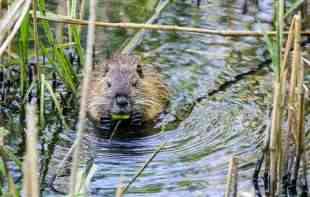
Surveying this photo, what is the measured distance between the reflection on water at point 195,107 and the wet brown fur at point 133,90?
0.39 ft

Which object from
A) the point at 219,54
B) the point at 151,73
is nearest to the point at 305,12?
the point at 219,54

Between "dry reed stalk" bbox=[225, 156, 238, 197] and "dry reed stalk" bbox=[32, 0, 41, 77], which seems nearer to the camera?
"dry reed stalk" bbox=[225, 156, 238, 197]

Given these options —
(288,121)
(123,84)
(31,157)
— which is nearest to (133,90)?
(123,84)

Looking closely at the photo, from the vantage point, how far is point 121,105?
5.91 metres

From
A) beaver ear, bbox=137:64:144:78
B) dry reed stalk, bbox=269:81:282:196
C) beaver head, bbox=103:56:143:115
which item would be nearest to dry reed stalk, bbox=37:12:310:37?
beaver head, bbox=103:56:143:115

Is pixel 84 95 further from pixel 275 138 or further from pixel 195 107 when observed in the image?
pixel 195 107

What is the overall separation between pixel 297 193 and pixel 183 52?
2.53 m

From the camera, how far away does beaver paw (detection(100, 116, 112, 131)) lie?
6.12m

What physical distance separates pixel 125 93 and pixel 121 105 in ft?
0.34

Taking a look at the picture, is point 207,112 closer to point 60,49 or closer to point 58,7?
point 60,49

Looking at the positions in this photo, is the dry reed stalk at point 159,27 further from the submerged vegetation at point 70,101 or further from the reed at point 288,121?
the reed at point 288,121

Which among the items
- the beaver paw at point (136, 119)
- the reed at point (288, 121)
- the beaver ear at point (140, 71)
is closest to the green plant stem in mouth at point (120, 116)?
the beaver paw at point (136, 119)

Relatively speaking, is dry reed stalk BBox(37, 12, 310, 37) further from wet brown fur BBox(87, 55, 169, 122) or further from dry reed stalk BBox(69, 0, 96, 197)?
dry reed stalk BBox(69, 0, 96, 197)

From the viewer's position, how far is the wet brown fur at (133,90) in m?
6.26
